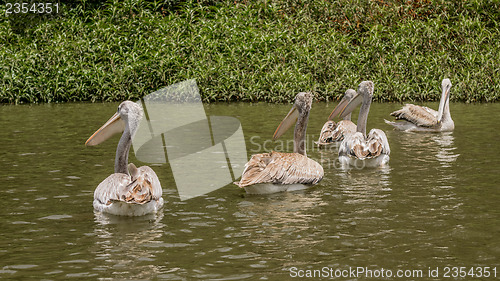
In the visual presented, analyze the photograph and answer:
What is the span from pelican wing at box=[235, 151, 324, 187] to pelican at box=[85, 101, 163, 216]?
4.04 ft

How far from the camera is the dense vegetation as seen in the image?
1981cm

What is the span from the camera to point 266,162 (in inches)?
353

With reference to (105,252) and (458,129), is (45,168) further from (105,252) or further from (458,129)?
(458,129)

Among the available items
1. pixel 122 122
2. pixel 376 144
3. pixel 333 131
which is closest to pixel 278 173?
pixel 122 122

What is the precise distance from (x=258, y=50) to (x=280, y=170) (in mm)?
12732

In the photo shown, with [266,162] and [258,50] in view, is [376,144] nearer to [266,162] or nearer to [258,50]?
[266,162]

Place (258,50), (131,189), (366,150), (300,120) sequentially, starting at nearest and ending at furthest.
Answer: (131,189), (300,120), (366,150), (258,50)

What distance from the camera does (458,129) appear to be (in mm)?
14508

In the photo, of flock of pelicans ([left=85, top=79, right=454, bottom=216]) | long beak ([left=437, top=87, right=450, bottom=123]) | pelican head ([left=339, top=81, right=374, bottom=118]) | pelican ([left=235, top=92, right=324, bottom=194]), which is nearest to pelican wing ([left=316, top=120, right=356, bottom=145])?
flock of pelicans ([left=85, top=79, right=454, bottom=216])

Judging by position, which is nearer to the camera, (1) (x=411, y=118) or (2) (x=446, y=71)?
(1) (x=411, y=118)

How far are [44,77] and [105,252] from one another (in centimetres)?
1432

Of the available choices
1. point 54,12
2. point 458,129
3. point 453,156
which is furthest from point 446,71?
point 54,12

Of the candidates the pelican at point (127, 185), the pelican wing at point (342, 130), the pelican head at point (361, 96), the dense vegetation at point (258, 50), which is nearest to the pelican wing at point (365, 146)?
the pelican head at point (361, 96)

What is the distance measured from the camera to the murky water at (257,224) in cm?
618
